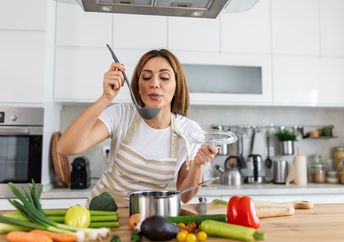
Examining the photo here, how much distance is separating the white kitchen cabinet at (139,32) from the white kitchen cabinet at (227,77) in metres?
0.20

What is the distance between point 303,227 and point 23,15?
2.14 m

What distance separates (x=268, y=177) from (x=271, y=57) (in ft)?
3.33

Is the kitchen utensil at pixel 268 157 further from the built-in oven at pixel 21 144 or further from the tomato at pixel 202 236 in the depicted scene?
the tomato at pixel 202 236

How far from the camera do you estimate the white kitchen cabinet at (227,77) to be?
2.55m

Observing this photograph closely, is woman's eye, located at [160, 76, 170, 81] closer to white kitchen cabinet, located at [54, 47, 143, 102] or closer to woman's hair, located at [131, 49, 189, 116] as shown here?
woman's hair, located at [131, 49, 189, 116]

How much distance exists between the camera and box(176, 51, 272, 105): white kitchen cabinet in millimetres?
2549

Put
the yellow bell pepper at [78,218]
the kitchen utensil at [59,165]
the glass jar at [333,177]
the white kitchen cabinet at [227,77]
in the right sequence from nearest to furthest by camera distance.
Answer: the yellow bell pepper at [78,218], the kitchen utensil at [59,165], the white kitchen cabinet at [227,77], the glass jar at [333,177]

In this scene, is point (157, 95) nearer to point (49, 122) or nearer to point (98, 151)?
point (49, 122)

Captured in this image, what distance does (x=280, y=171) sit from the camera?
263 centimetres

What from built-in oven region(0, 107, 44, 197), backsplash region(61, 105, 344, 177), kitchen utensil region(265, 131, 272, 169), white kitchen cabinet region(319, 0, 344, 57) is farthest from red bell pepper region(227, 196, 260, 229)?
white kitchen cabinet region(319, 0, 344, 57)

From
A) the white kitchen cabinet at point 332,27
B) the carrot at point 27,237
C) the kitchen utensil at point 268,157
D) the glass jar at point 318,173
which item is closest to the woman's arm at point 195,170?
the carrot at point 27,237

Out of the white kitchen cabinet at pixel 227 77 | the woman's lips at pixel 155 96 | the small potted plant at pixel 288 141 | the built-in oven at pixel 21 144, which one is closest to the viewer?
the woman's lips at pixel 155 96

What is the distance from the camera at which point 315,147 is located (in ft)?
9.82

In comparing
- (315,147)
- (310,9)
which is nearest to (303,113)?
(315,147)
